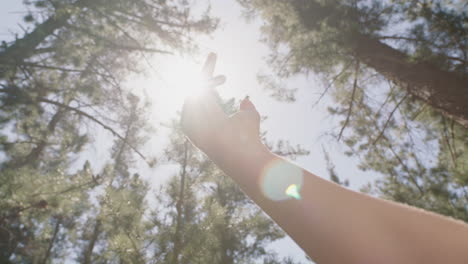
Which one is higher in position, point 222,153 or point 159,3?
point 159,3

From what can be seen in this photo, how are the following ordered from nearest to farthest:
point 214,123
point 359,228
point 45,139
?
point 359,228
point 214,123
point 45,139

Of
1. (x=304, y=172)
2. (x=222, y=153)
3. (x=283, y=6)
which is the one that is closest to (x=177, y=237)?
(x=222, y=153)

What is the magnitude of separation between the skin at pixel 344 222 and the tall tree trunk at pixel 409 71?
3.52 m

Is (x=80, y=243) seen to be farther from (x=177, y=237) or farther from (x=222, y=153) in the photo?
(x=222, y=153)

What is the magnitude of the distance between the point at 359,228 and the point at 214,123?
67 cm

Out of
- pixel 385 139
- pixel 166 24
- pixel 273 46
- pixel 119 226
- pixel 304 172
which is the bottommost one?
pixel 304 172

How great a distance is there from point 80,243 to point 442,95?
71.8 ft

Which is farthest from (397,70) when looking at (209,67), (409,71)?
(209,67)

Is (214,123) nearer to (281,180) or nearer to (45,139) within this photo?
(281,180)

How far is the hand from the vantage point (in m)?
1.01

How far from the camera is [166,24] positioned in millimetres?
5246

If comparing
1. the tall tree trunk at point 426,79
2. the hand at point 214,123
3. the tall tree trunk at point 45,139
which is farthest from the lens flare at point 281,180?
the tall tree trunk at point 45,139

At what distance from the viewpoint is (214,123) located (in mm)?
1054

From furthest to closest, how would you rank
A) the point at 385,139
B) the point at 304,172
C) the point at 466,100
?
the point at 385,139 → the point at 466,100 → the point at 304,172
